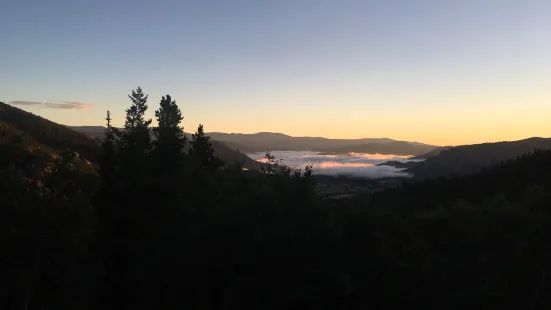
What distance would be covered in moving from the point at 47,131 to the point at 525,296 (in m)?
181

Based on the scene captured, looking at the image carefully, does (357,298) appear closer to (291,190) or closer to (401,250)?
(401,250)

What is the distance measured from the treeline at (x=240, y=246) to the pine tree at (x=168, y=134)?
1.07 meters

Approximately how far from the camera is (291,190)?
25453 mm

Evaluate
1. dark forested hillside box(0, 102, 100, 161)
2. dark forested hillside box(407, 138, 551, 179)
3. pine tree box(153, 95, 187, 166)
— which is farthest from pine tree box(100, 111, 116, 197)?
dark forested hillside box(407, 138, 551, 179)

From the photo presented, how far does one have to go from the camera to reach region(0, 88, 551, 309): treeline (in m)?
22.6

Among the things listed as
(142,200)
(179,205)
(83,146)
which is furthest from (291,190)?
(83,146)

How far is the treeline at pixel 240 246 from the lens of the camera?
74.2 feet

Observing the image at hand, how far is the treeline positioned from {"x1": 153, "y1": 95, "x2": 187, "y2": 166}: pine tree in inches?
42.2

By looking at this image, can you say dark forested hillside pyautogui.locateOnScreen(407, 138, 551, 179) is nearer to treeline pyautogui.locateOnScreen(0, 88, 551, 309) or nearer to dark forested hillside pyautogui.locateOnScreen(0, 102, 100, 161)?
dark forested hillside pyautogui.locateOnScreen(0, 102, 100, 161)

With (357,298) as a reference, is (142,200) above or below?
above

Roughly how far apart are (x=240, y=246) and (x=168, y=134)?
16.9 m

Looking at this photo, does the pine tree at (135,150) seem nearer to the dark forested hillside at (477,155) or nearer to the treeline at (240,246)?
the treeline at (240,246)

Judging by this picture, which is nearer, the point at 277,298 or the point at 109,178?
the point at 277,298

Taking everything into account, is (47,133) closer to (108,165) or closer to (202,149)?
(202,149)
